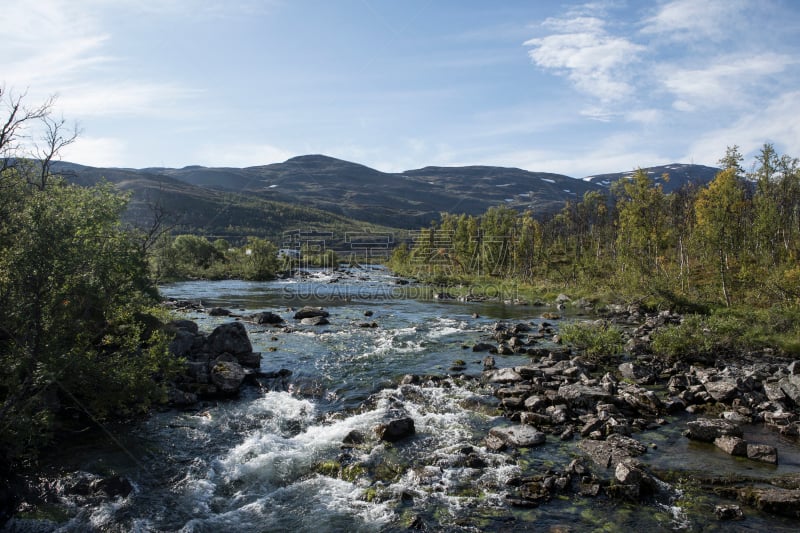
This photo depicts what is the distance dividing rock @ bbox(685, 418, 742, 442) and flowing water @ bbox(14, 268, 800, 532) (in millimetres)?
550

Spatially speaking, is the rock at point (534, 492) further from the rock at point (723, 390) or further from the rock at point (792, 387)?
the rock at point (792, 387)

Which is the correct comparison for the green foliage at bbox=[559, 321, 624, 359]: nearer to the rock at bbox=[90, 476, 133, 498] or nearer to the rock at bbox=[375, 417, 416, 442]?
the rock at bbox=[375, 417, 416, 442]

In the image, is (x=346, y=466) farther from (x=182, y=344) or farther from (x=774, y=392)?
(x=774, y=392)

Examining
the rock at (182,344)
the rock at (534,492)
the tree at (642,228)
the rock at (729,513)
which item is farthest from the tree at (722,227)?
the rock at (182,344)

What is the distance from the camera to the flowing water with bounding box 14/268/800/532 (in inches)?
439

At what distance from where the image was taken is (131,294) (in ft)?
52.2

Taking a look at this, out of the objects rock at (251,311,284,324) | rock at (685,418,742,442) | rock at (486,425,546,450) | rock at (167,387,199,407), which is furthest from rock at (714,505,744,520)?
rock at (251,311,284,324)

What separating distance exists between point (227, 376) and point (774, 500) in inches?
795

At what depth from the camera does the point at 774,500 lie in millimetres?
11016

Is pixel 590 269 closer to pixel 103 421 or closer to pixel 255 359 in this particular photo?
pixel 255 359

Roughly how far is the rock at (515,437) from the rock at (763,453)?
608 centimetres

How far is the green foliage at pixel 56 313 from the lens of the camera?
10844 millimetres

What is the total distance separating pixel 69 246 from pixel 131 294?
4710mm

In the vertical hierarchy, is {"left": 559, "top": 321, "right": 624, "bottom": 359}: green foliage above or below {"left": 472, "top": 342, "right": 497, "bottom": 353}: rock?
above
